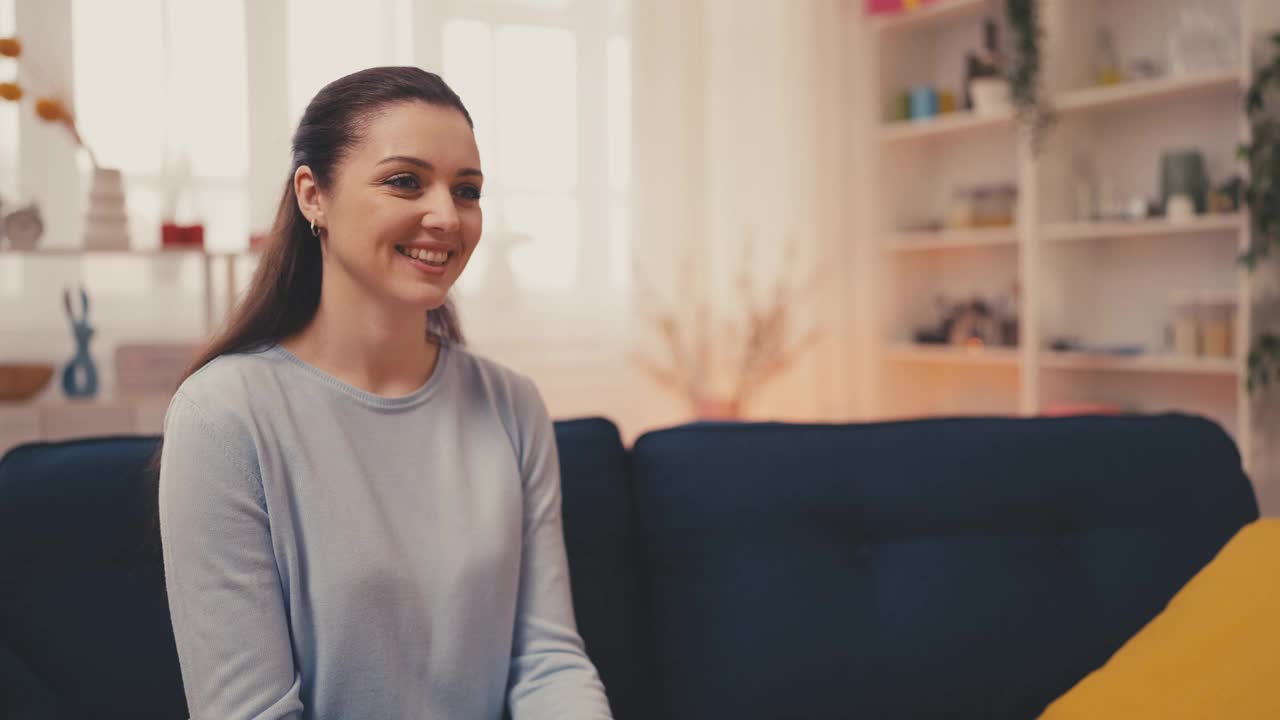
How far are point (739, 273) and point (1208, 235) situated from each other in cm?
197

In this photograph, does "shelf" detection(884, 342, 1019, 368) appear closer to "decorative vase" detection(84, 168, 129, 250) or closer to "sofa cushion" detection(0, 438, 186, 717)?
"decorative vase" detection(84, 168, 129, 250)

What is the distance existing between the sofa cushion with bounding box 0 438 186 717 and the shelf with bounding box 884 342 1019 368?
394 centimetres

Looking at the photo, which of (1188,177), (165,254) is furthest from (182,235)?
(1188,177)

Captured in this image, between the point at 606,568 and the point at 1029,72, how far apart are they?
11.7 feet

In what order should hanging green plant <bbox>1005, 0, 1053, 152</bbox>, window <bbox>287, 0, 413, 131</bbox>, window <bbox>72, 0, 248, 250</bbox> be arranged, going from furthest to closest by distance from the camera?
window <bbox>287, 0, 413, 131</bbox> < hanging green plant <bbox>1005, 0, 1053, 152</bbox> < window <bbox>72, 0, 248, 250</bbox>

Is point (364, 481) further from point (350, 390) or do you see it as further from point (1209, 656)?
point (1209, 656)

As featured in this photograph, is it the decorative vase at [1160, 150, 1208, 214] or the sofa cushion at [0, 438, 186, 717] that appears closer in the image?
the sofa cushion at [0, 438, 186, 717]

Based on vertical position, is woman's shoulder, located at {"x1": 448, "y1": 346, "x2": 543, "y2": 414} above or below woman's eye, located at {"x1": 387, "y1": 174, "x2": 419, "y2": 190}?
below

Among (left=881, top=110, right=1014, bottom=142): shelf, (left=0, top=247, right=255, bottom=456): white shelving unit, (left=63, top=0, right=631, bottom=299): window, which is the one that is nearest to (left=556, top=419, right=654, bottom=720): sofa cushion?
(left=0, top=247, right=255, bottom=456): white shelving unit

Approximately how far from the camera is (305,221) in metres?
1.29

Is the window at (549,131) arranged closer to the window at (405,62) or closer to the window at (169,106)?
the window at (405,62)

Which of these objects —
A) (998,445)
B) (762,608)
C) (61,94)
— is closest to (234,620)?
(762,608)

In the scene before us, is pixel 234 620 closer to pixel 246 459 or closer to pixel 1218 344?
pixel 246 459

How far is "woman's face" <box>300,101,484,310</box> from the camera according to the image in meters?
1.18
